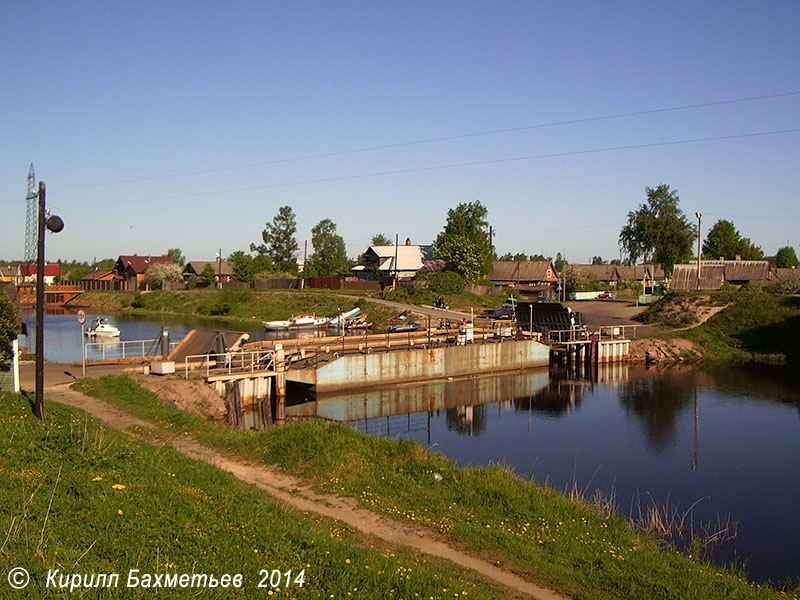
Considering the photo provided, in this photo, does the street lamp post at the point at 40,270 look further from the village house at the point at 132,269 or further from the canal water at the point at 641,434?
the village house at the point at 132,269

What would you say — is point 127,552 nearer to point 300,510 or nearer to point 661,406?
point 300,510


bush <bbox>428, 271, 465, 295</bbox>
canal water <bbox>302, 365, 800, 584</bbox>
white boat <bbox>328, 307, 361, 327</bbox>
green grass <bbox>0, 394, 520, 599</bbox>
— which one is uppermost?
bush <bbox>428, 271, 465, 295</bbox>

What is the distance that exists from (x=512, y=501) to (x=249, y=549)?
7979 mm

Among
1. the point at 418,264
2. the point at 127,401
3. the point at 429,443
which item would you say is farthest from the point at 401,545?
the point at 418,264

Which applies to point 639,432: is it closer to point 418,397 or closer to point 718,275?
point 418,397

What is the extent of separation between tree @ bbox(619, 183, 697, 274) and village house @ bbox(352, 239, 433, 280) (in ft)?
102

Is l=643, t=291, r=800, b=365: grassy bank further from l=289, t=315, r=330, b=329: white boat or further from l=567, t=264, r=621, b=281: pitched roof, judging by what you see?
l=567, t=264, r=621, b=281: pitched roof

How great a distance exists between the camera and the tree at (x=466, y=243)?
93562mm

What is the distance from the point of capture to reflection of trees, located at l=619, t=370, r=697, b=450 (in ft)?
110

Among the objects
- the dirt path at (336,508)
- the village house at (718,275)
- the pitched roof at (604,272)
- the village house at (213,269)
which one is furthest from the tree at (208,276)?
the dirt path at (336,508)

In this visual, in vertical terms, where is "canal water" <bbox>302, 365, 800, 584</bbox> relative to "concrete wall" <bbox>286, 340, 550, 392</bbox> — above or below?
below

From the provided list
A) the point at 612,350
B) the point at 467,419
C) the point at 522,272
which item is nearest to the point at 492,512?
the point at 467,419

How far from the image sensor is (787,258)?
12400cm

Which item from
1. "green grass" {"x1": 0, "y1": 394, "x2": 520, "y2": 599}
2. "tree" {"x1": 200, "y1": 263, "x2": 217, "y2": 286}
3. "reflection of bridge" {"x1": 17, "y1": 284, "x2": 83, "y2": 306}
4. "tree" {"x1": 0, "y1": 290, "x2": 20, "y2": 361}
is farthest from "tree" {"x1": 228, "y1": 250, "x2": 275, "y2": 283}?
"green grass" {"x1": 0, "y1": 394, "x2": 520, "y2": 599}
